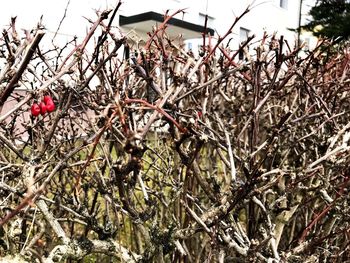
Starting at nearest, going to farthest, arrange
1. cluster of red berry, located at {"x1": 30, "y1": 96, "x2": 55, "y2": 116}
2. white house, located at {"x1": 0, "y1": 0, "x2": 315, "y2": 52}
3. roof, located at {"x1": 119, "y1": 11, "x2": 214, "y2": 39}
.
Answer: cluster of red berry, located at {"x1": 30, "y1": 96, "x2": 55, "y2": 116} → white house, located at {"x1": 0, "y1": 0, "x2": 315, "y2": 52} → roof, located at {"x1": 119, "y1": 11, "x2": 214, "y2": 39}

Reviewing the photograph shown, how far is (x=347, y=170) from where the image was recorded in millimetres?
3117

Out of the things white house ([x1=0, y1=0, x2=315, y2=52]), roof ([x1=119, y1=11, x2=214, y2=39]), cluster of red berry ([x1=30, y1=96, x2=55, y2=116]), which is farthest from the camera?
roof ([x1=119, y1=11, x2=214, y2=39])

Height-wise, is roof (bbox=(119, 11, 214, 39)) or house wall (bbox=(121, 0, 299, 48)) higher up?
house wall (bbox=(121, 0, 299, 48))

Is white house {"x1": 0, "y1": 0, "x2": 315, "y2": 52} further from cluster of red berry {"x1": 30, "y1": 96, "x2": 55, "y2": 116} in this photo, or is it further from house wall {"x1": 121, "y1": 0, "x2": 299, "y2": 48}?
cluster of red berry {"x1": 30, "y1": 96, "x2": 55, "y2": 116}

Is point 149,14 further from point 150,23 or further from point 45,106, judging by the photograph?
point 45,106

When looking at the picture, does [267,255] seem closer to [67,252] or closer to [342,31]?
[67,252]

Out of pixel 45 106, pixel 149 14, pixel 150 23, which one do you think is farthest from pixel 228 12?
pixel 45 106

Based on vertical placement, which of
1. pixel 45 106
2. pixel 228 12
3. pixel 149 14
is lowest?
pixel 45 106

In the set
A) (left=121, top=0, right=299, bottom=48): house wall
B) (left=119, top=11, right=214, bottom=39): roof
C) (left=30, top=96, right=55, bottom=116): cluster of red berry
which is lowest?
(left=30, top=96, right=55, bottom=116): cluster of red berry

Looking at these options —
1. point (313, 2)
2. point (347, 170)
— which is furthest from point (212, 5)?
point (347, 170)

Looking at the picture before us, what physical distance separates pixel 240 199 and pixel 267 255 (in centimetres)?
59

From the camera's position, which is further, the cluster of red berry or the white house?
the white house

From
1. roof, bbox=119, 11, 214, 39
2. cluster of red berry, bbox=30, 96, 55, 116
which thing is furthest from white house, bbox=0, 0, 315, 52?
cluster of red berry, bbox=30, 96, 55, 116

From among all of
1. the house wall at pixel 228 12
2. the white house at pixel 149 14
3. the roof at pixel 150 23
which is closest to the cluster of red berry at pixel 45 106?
the white house at pixel 149 14
